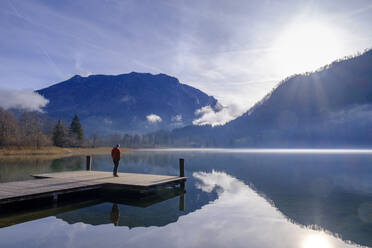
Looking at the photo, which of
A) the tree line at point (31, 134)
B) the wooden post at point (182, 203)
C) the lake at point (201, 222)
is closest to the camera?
the lake at point (201, 222)

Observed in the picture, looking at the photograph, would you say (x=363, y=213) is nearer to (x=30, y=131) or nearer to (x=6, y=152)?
(x=6, y=152)

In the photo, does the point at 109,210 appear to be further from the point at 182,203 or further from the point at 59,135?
the point at 59,135

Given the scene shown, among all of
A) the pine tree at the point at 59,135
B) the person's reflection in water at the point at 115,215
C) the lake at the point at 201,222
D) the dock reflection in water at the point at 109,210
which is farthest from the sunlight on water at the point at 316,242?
the pine tree at the point at 59,135

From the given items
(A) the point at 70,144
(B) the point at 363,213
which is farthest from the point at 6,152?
(B) the point at 363,213

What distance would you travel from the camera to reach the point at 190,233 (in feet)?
39.1

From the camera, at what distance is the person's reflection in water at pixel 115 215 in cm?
1366

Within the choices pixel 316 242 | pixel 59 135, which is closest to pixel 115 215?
pixel 316 242

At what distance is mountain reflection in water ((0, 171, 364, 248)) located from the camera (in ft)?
35.0

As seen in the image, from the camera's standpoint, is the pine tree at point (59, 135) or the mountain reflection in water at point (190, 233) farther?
the pine tree at point (59, 135)

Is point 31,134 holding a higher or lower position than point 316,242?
higher

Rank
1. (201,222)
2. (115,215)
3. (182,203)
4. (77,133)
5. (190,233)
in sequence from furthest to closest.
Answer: (77,133)
(182,203)
(115,215)
(201,222)
(190,233)

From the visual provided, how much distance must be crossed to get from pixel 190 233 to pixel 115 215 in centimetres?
495

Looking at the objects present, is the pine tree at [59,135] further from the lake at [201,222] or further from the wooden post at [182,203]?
the wooden post at [182,203]

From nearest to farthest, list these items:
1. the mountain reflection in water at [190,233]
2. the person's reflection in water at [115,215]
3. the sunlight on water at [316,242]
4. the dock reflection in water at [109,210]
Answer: the mountain reflection in water at [190,233], the sunlight on water at [316,242], the person's reflection in water at [115,215], the dock reflection in water at [109,210]
